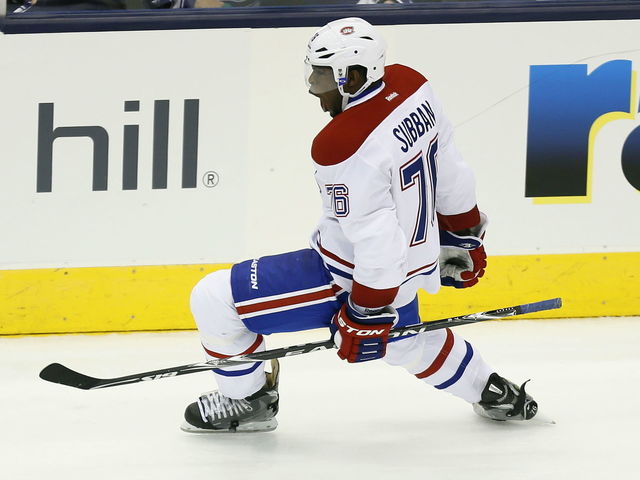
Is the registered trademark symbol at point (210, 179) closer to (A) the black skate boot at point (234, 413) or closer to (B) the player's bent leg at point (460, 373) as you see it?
(A) the black skate boot at point (234, 413)

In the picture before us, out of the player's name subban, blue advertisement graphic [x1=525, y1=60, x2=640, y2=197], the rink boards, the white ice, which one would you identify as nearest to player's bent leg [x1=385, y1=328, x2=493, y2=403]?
the white ice

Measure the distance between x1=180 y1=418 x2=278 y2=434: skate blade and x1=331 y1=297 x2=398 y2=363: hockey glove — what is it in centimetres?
48

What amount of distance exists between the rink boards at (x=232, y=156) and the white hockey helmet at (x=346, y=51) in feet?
4.31

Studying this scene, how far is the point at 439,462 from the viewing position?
285 centimetres

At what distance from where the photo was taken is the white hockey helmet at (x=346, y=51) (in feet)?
8.55

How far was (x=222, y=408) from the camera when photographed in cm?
306

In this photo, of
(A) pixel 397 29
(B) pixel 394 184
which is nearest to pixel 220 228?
(A) pixel 397 29

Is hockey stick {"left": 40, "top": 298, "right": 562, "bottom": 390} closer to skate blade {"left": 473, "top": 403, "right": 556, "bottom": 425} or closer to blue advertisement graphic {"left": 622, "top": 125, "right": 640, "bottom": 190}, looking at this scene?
skate blade {"left": 473, "top": 403, "right": 556, "bottom": 425}

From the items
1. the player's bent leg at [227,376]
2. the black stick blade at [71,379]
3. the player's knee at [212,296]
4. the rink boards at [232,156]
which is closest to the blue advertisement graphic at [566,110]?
the rink boards at [232,156]

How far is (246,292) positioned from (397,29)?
1.48m

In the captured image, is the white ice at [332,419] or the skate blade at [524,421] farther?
the skate blade at [524,421]

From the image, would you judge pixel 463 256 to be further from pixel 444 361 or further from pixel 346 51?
pixel 346 51

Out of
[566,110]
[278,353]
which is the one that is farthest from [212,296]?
[566,110]

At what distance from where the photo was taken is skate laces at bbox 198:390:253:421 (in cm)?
306
